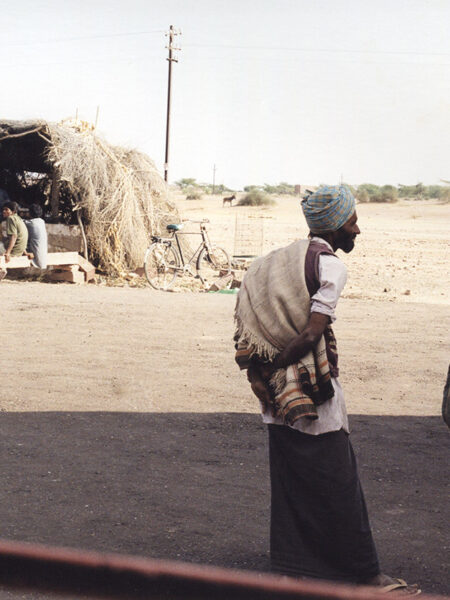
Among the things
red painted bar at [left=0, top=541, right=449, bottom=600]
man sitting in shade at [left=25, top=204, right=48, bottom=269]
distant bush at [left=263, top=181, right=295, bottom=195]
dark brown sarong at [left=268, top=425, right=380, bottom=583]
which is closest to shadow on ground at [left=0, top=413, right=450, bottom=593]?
dark brown sarong at [left=268, top=425, right=380, bottom=583]

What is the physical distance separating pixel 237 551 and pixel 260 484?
0.99 m

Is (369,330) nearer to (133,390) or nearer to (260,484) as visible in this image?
(133,390)

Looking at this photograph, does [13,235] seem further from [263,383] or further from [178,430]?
[263,383]

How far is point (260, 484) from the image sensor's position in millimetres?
4766

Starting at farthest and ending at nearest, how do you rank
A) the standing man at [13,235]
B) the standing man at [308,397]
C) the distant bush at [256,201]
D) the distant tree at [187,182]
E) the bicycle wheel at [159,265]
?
the distant tree at [187,182], the distant bush at [256,201], the bicycle wheel at [159,265], the standing man at [13,235], the standing man at [308,397]

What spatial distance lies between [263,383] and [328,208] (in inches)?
28.0

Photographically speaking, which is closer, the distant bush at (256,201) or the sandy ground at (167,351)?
the sandy ground at (167,351)

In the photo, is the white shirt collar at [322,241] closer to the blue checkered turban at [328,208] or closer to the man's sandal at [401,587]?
the blue checkered turban at [328,208]

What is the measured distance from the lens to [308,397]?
3010 mm

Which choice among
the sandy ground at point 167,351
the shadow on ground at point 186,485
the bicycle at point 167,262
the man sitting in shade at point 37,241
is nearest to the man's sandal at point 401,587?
the shadow on ground at point 186,485

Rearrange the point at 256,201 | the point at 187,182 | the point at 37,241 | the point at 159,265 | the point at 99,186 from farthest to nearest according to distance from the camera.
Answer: the point at 187,182, the point at 256,201, the point at 99,186, the point at 159,265, the point at 37,241

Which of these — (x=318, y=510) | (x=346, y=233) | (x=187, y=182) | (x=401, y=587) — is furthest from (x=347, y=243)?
(x=187, y=182)

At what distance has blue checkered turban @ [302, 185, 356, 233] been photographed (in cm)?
309

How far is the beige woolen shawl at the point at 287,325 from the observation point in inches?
119
